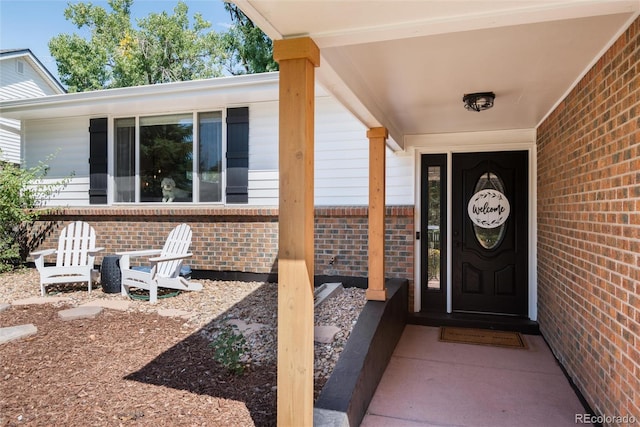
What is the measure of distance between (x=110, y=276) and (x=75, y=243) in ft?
3.35

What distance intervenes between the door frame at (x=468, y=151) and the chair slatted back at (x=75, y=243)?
14.5 feet

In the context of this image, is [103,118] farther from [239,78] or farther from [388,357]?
[388,357]

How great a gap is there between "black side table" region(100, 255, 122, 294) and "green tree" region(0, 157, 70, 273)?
230cm

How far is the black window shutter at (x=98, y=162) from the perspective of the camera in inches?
255

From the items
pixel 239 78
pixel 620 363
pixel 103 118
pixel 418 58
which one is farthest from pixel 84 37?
pixel 620 363

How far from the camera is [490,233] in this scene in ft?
16.0

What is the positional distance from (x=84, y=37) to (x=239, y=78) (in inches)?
700

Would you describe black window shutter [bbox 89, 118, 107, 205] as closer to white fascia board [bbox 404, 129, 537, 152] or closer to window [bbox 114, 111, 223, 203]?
window [bbox 114, 111, 223, 203]

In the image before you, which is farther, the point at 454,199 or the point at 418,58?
the point at 454,199

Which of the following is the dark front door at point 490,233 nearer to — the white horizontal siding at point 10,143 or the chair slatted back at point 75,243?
the chair slatted back at point 75,243

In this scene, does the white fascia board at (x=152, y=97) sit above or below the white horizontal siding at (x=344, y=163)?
above

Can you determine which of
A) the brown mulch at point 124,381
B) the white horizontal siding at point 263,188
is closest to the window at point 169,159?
the white horizontal siding at point 263,188

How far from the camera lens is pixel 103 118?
257 inches

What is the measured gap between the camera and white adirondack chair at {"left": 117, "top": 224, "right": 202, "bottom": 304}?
4.85m
